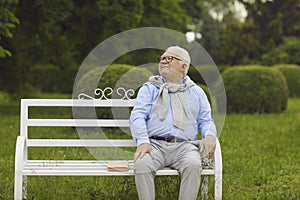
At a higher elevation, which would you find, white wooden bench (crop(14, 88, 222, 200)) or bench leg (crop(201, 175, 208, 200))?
white wooden bench (crop(14, 88, 222, 200))

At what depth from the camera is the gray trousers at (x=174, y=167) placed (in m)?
4.23

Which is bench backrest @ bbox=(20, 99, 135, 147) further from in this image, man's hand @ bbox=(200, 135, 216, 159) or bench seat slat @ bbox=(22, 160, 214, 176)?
man's hand @ bbox=(200, 135, 216, 159)

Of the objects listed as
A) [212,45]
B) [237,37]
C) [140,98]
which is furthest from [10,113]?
[212,45]

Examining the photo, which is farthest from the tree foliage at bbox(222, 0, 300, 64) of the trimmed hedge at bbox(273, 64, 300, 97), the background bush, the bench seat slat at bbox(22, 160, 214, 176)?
the bench seat slat at bbox(22, 160, 214, 176)

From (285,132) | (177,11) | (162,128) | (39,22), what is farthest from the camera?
(177,11)

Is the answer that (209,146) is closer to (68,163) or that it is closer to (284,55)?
(68,163)

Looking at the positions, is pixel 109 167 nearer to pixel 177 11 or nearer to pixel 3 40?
pixel 3 40

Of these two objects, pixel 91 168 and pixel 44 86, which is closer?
pixel 91 168

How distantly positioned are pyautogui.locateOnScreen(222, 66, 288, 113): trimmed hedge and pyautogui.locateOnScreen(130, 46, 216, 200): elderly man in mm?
9089

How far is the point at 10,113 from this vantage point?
13.1 meters

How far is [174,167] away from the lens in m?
4.41

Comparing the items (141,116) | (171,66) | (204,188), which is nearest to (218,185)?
A: (204,188)

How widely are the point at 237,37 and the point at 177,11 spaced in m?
9.34

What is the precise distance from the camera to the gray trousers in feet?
13.9
